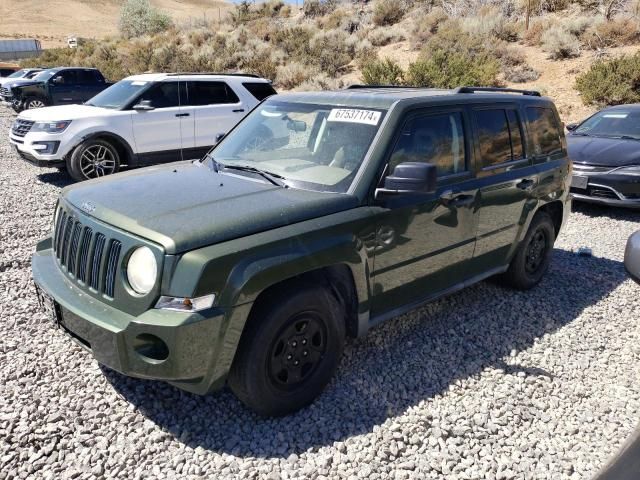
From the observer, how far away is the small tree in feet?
161

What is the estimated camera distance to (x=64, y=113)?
28.6 feet

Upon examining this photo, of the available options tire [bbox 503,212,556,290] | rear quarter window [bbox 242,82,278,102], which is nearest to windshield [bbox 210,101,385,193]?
tire [bbox 503,212,556,290]

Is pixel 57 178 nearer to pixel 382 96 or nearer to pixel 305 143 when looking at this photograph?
pixel 305 143

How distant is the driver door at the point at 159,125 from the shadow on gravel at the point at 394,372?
6.06m

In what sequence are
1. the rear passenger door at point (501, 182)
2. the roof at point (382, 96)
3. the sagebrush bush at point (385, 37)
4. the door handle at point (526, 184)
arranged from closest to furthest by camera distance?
the roof at point (382, 96)
the rear passenger door at point (501, 182)
the door handle at point (526, 184)
the sagebrush bush at point (385, 37)

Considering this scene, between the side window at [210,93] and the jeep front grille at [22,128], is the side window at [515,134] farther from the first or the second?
the jeep front grille at [22,128]

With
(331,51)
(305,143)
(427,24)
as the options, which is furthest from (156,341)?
(427,24)

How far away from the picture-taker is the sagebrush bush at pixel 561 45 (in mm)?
18609

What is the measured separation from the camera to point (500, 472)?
2.80 metres

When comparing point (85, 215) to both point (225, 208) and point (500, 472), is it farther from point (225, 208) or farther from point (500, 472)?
point (500, 472)

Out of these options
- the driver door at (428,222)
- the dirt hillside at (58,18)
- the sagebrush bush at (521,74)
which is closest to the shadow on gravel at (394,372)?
the driver door at (428,222)

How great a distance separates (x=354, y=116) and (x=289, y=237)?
1.20m

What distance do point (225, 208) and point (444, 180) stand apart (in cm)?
165

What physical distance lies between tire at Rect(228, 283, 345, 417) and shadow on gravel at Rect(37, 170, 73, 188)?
277 inches
